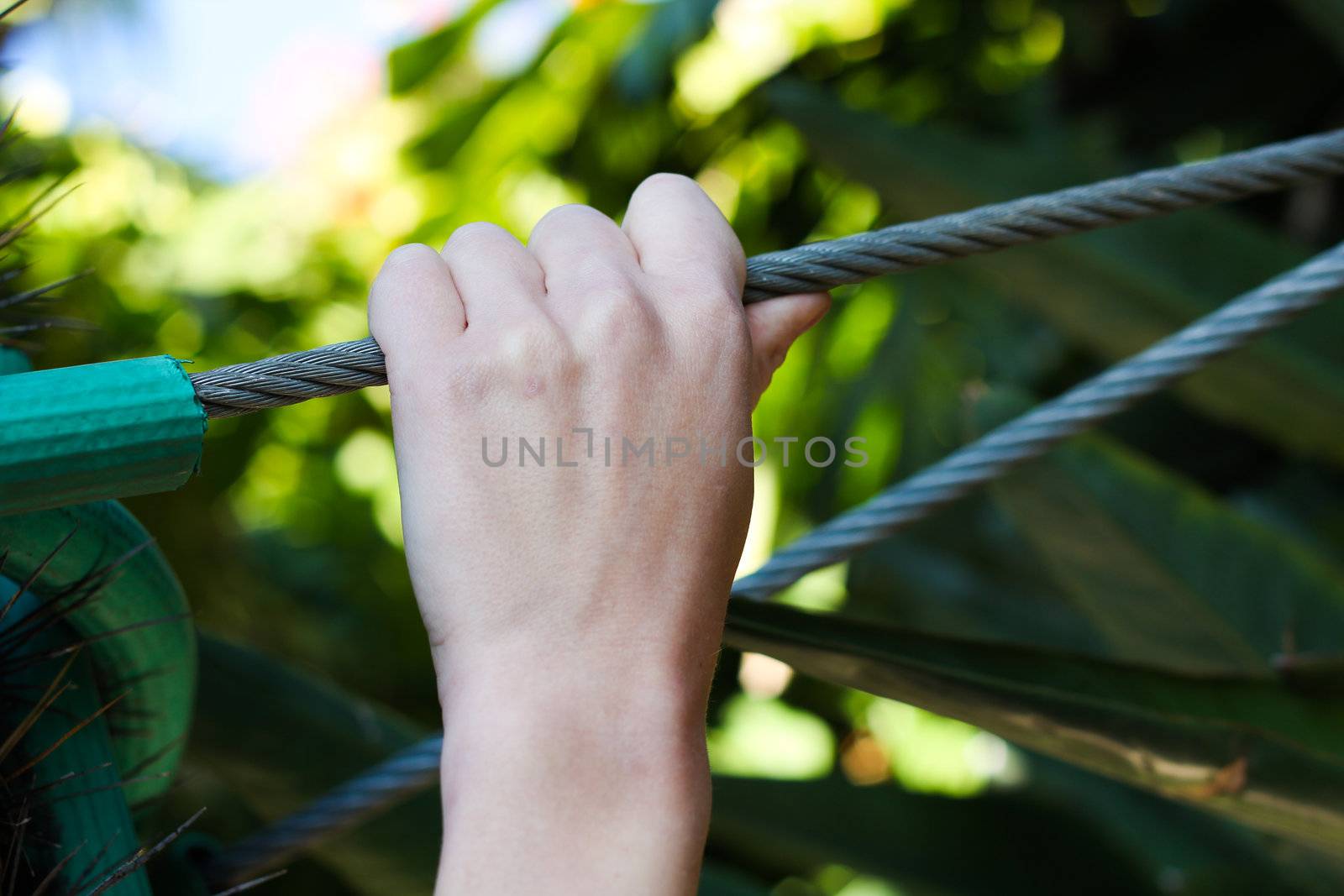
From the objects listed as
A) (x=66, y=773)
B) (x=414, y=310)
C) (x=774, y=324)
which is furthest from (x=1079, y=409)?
(x=66, y=773)

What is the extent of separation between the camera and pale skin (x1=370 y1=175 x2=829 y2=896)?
23 cm

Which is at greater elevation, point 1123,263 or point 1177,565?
point 1123,263

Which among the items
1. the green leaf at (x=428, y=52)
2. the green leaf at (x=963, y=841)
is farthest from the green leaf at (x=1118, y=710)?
the green leaf at (x=428, y=52)

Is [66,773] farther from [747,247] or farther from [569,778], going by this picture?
[747,247]

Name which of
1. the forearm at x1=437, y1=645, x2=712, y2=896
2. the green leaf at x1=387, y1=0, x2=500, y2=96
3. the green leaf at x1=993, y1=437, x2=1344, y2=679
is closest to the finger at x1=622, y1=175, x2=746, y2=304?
the forearm at x1=437, y1=645, x2=712, y2=896

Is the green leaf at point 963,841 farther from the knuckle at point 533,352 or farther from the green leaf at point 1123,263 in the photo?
the knuckle at point 533,352

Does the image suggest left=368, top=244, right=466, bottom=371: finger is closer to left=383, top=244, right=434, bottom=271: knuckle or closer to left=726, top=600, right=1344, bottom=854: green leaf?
left=383, top=244, right=434, bottom=271: knuckle

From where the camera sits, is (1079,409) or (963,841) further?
(963,841)

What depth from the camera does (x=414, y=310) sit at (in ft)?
0.88

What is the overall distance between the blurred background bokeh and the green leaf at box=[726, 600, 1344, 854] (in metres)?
0.57

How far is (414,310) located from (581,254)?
0.05m

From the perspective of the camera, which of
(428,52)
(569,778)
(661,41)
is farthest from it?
(428,52)

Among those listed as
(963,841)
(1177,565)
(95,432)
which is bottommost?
(963,841)

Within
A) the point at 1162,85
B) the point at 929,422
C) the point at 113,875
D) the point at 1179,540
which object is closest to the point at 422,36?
the point at 929,422
